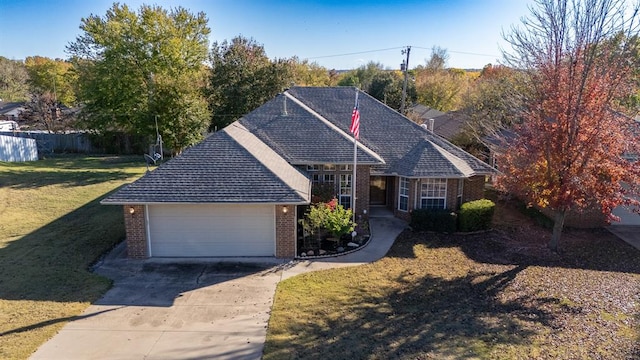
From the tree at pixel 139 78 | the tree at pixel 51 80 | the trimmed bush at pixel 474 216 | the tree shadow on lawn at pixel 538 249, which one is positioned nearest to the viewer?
the tree shadow on lawn at pixel 538 249

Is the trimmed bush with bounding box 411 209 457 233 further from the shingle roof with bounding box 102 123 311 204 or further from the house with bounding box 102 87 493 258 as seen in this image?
the shingle roof with bounding box 102 123 311 204

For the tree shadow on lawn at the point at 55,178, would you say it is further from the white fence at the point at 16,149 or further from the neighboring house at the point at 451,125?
the neighboring house at the point at 451,125

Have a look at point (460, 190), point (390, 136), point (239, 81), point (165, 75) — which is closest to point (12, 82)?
point (165, 75)

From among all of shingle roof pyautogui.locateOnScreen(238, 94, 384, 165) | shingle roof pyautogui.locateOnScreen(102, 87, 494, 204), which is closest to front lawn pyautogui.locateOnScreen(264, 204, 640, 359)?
shingle roof pyautogui.locateOnScreen(102, 87, 494, 204)

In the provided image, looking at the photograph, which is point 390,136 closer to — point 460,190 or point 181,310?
point 460,190

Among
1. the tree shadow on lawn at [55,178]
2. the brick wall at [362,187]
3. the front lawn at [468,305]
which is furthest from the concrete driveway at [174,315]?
the tree shadow on lawn at [55,178]

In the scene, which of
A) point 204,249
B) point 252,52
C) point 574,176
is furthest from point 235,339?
point 252,52
